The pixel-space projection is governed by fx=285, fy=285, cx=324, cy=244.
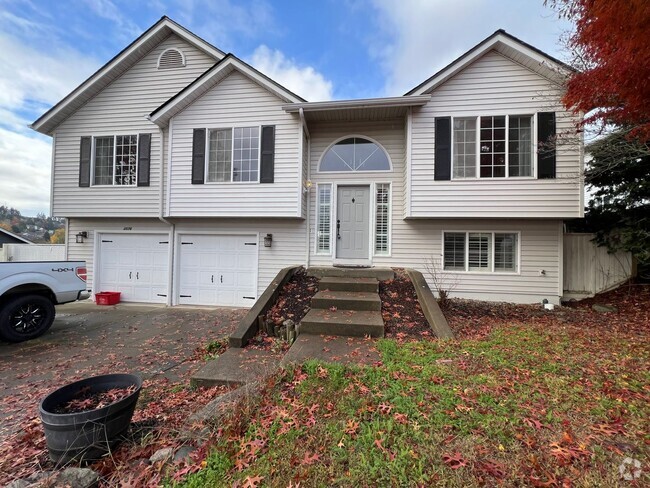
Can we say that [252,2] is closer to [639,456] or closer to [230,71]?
[230,71]

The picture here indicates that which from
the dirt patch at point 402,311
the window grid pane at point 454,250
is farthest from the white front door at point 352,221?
the window grid pane at point 454,250

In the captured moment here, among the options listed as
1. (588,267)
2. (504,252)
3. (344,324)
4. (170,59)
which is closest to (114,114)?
(170,59)

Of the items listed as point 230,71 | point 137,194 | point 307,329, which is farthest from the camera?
point 137,194

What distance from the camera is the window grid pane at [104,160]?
8555 millimetres

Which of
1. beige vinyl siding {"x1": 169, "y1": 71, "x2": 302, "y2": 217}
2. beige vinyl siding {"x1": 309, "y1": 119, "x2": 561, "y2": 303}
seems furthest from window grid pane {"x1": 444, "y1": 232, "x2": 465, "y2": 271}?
beige vinyl siding {"x1": 169, "y1": 71, "x2": 302, "y2": 217}

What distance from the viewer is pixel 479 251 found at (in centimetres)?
759

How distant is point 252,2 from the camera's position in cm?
891

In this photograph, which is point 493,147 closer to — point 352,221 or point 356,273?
point 352,221

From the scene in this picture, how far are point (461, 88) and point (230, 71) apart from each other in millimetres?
5941

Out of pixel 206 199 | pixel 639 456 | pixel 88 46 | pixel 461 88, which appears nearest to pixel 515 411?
pixel 639 456

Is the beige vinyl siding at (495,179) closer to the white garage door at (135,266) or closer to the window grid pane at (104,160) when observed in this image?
the white garage door at (135,266)

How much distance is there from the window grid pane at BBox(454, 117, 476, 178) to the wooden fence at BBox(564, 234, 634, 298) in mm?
3423

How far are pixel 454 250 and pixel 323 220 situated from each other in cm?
364

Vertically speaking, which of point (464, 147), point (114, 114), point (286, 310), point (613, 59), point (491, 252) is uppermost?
point (114, 114)
